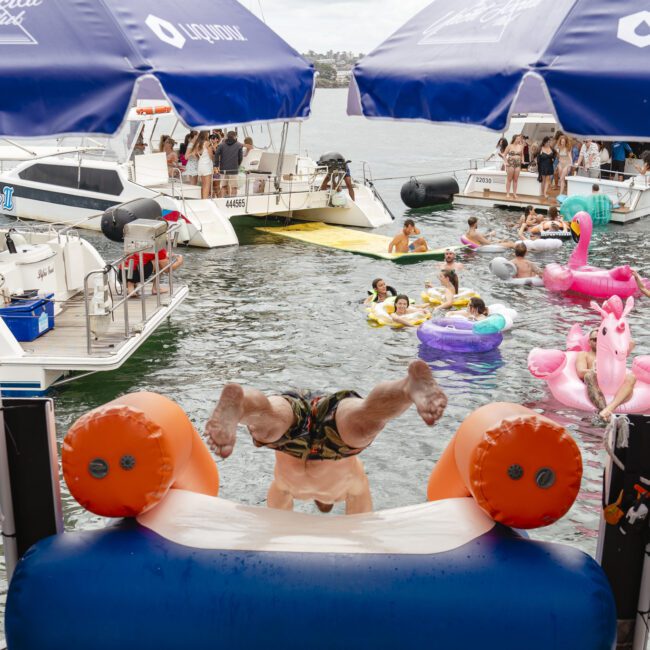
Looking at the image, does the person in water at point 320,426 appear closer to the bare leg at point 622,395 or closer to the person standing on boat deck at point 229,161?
the bare leg at point 622,395

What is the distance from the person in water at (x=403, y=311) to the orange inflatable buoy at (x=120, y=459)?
10057mm

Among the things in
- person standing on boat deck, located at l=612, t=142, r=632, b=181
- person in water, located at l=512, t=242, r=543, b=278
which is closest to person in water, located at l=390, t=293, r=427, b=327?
person in water, located at l=512, t=242, r=543, b=278

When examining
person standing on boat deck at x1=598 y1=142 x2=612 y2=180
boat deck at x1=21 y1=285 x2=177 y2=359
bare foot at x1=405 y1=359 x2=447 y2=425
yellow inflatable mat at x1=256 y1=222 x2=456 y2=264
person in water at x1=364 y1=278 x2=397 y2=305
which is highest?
bare foot at x1=405 y1=359 x2=447 y2=425

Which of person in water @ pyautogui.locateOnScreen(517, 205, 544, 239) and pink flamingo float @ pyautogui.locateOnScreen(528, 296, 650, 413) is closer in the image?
pink flamingo float @ pyautogui.locateOnScreen(528, 296, 650, 413)

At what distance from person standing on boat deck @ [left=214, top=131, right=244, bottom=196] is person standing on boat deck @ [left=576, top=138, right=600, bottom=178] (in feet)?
31.3

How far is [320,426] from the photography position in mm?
5008

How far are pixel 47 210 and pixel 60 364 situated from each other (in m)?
13.5

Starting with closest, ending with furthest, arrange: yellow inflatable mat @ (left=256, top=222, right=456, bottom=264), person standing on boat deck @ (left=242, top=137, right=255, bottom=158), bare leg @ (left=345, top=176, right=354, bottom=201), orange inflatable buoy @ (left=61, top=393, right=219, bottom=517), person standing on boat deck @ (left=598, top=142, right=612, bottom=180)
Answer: orange inflatable buoy @ (left=61, top=393, right=219, bottom=517), yellow inflatable mat @ (left=256, top=222, right=456, bottom=264), bare leg @ (left=345, top=176, right=354, bottom=201), person standing on boat deck @ (left=242, top=137, right=255, bottom=158), person standing on boat deck @ (left=598, top=142, right=612, bottom=180)

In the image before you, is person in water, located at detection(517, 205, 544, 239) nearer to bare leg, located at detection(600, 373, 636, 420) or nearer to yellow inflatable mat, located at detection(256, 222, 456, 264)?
yellow inflatable mat, located at detection(256, 222, 456, 264)

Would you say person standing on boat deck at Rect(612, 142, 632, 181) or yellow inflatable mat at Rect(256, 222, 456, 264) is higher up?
person standing on boat deck at Rect(612, 142, 632, 181)

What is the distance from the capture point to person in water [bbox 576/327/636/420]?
9.72 metres

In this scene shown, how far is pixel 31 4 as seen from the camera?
13.9ft

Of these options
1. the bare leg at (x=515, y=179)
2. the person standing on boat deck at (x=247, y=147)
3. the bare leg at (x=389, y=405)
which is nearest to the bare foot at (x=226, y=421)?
the bare leg at (x=389, y=405)

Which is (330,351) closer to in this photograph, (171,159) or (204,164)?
(204,164)
